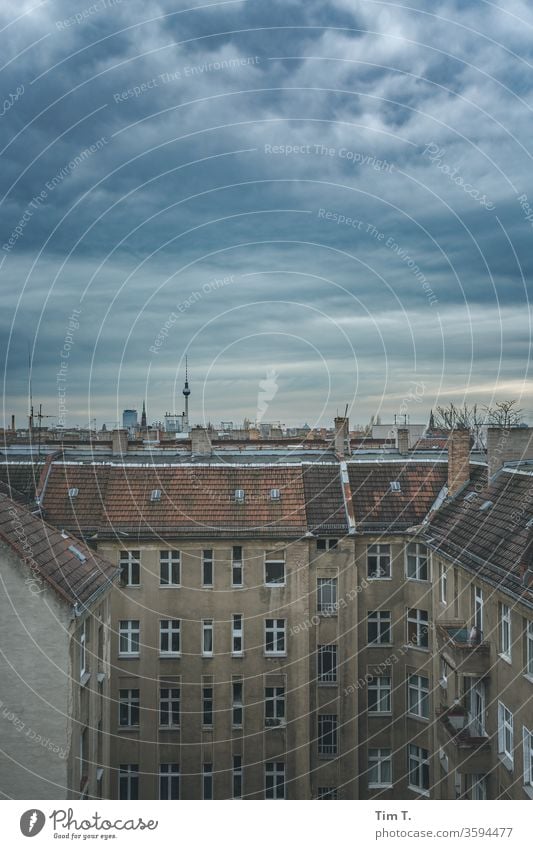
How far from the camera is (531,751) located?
1692 cm

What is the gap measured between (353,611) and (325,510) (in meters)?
4.09

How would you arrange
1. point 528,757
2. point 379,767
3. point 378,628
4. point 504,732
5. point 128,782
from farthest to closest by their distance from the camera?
point 378,628 → point 379,767 → point 128,782 → point 504,732 → point 528,757

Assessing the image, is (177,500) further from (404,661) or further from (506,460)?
(506,460)

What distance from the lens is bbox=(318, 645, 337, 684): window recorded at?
28.3 m

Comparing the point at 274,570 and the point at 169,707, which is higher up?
the point at 274,570

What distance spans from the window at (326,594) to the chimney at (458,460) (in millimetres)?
6140

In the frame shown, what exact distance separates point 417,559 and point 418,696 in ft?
16.7

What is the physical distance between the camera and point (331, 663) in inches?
1116

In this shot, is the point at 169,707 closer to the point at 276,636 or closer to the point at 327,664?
the point at 276,636

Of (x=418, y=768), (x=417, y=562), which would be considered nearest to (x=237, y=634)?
(x=417, y=562)

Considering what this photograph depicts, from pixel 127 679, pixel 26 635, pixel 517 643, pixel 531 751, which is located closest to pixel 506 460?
pixel 517 643

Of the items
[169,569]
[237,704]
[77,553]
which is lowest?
[237,704]

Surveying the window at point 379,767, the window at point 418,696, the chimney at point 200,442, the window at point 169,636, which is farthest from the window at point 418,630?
the chimney at point 200,442
